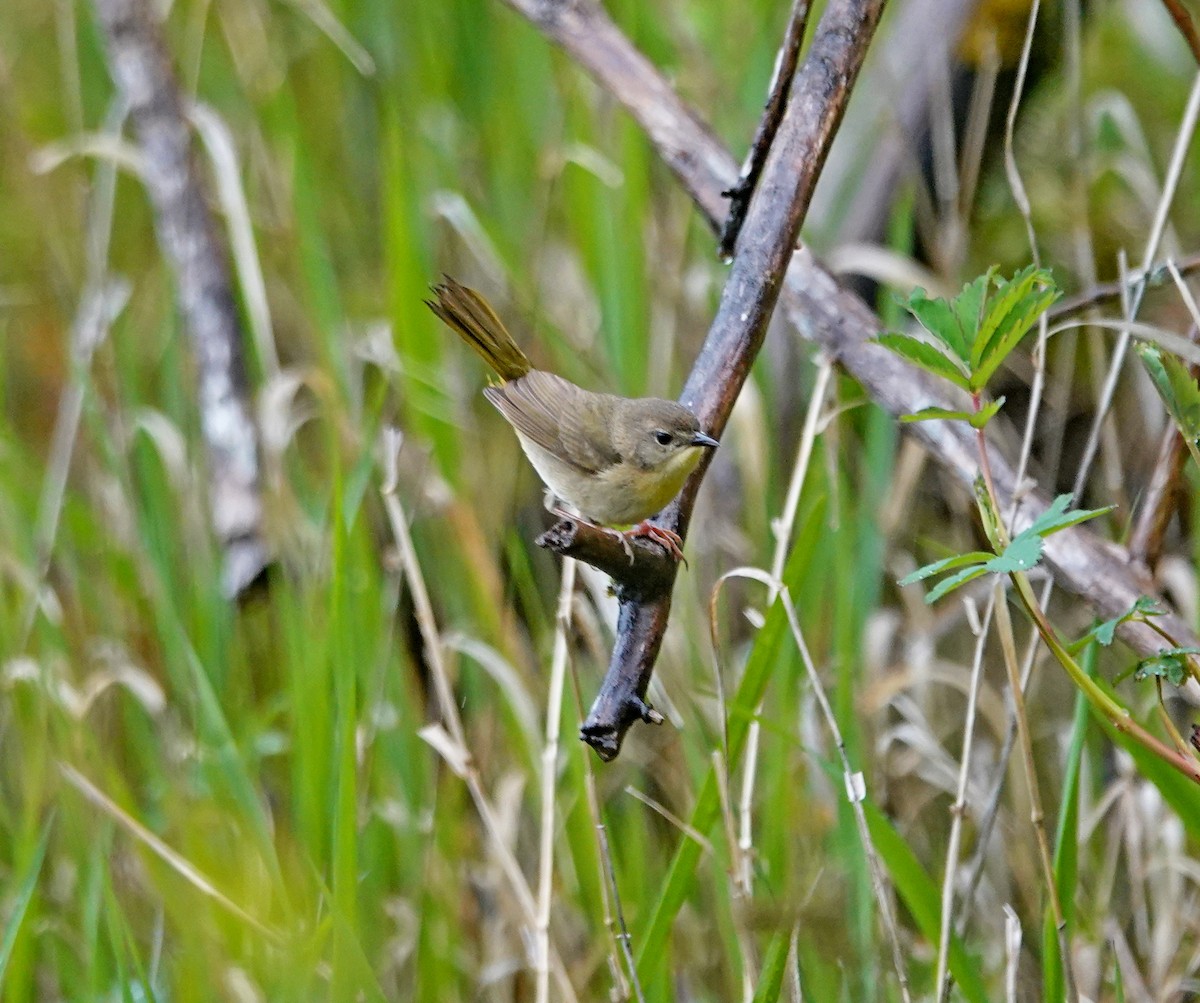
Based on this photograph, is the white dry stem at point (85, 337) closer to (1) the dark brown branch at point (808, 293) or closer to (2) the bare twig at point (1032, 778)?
(1) the dark brown branch at point (808, 293)

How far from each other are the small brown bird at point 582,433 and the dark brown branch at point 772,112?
0.41 m

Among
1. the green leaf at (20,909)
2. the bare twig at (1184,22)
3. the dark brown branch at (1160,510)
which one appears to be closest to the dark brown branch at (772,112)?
the bare twig at (1184,22)

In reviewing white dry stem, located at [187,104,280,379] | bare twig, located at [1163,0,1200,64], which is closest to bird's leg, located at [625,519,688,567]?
bare twig, located at [1163,0,1200,64]

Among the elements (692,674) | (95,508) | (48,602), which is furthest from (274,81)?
(692,674)

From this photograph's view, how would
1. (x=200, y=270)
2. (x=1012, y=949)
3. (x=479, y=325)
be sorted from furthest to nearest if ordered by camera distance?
(x=200, y=270), (x=479, y=325), (x=1012, y=949)

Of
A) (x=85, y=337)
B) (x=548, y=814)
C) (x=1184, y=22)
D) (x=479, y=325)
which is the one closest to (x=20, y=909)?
(x=548, y=814)

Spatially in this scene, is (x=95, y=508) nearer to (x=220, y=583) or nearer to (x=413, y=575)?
(x=220, y=583)

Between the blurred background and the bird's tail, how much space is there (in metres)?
→ 0.20

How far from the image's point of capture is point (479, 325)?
2068 mm

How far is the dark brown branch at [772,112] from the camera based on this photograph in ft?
4.83

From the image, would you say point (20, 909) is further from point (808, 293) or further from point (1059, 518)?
point (1059, 518)

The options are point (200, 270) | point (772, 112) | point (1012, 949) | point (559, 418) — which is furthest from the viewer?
point (200, 270)

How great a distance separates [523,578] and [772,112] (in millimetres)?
1076

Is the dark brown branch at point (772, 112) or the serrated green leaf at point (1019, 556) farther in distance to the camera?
the dark brown branch at point (772, 112)
